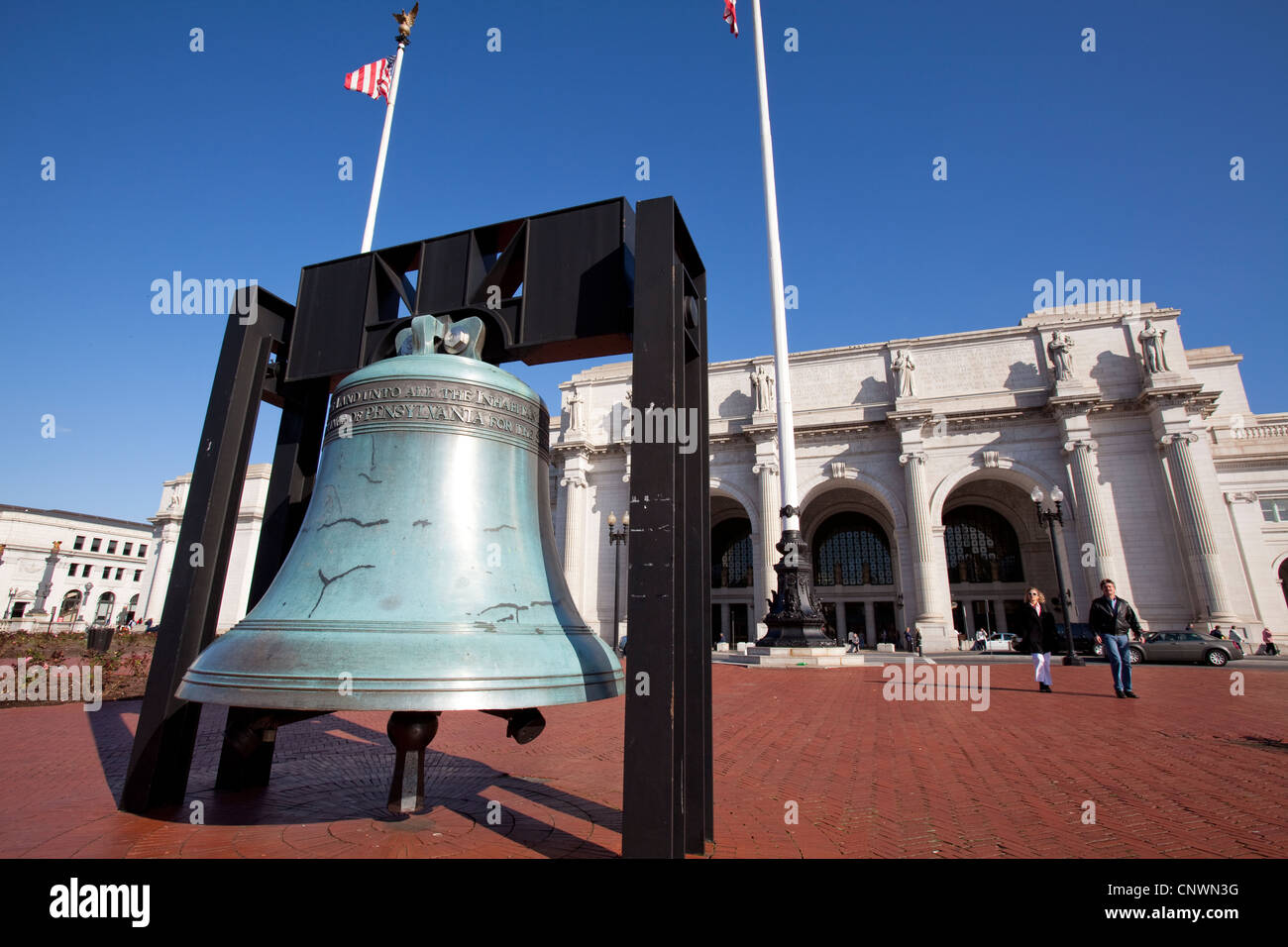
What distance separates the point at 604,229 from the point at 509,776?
400 centimetres

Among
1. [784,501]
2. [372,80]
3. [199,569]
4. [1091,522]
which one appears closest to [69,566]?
[372,80]

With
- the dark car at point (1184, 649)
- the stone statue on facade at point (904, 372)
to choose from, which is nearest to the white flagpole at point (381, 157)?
the dark car at point (1184, 649)

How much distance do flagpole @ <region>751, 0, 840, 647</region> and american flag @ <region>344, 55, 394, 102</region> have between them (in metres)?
12.1

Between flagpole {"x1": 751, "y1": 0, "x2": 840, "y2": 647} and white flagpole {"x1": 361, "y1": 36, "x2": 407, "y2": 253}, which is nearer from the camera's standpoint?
white flagpole {"x1": 361, "y1": 36, "x2": 407, "y2": 253}

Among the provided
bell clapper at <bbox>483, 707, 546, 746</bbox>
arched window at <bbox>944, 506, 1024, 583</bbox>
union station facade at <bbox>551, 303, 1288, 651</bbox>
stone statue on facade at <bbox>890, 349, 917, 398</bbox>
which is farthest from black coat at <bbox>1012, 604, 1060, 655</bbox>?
arched window at <bbox>944, 506, 1024, 583</bbox>

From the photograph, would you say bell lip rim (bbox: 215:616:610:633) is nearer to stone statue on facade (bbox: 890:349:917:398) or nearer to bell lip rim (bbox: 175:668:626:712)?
bell lip rim (bbox: 175:668:626:712)

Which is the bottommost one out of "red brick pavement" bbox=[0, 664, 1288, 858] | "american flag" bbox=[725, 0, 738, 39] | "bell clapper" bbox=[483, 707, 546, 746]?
"red brick pavement" bbox=[0, 664, 1288, 858]

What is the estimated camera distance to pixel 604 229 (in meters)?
3.04

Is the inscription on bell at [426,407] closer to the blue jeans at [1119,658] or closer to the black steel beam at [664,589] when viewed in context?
the black steel beam at [664,589]

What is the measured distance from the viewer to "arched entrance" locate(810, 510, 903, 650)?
36.8 m

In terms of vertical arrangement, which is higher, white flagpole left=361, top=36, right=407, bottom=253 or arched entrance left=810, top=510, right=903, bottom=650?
white flagpole left=361, top=36, right=407, bottom=253

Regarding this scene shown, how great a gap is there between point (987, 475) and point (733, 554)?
16619 mm

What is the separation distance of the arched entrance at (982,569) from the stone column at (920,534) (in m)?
5.39
